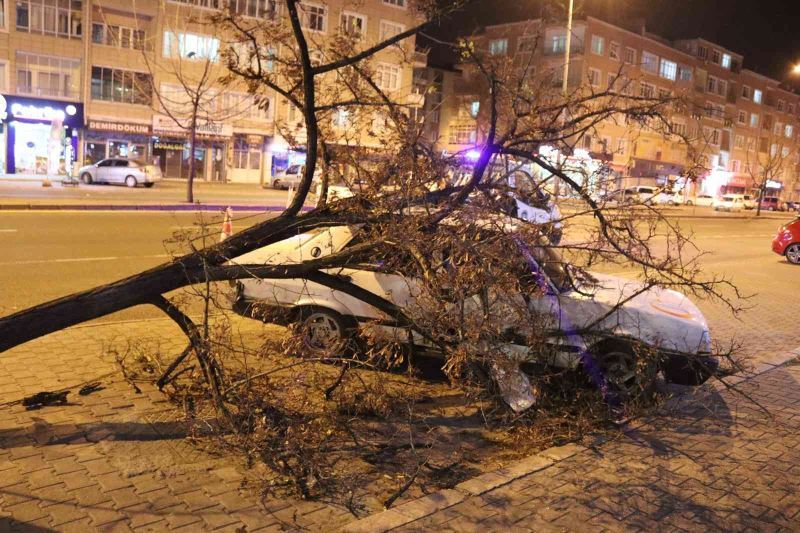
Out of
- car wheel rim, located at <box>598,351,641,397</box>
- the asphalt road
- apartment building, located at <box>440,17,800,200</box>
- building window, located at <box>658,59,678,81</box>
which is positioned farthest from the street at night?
building window, located at <box>658,59,678,81</box>

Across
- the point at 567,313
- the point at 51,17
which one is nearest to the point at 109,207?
the point at 567,313

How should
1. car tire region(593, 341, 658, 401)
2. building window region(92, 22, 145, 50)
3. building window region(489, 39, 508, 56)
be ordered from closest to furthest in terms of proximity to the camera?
car tire region(593, 341, 658, 401) < building window region(489, 39, 508, 56) < building window region(92, 22, 145, 50)

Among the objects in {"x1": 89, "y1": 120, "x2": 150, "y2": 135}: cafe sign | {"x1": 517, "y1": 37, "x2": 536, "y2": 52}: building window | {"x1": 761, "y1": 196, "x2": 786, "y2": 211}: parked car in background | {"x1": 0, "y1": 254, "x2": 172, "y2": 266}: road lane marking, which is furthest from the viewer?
{"x1": 761, "y1": 196, "x2": 786, "y2": 211}: parked car in background

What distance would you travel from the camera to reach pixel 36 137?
3969 centimetres

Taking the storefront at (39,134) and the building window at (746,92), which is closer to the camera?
the storefront at (39,134)

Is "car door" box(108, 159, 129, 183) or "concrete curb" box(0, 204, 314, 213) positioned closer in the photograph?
"concrete curb" box(0, 204, 314, 213)

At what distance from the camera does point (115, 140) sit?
42125mm

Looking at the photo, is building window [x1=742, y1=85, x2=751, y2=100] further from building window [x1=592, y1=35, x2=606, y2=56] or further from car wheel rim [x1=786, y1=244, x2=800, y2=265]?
car wheel rim [x1=786, y1=244, x2=800, y2=265]

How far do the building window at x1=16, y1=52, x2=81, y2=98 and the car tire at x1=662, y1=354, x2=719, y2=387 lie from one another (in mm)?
41237

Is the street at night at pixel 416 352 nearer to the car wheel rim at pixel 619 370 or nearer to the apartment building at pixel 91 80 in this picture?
the car wheel rim at pixel 619 370

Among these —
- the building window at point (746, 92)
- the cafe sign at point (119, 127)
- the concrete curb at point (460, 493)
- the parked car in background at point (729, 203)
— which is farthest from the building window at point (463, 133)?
the building window at point (746, 92)

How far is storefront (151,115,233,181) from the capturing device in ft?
139

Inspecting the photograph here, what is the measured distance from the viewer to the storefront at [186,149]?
42.4 m

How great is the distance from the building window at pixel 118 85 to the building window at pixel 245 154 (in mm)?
6905
